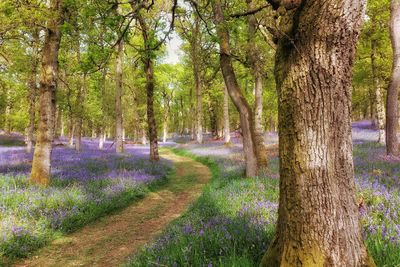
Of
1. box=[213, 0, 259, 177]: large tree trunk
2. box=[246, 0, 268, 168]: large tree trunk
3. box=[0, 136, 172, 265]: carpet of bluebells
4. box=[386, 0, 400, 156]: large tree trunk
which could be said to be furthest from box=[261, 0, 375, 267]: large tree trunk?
box=[386, 0, 400, 156]: large tree trunk

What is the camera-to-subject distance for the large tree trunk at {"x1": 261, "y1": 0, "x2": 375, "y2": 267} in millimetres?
2777

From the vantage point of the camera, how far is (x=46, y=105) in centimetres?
934

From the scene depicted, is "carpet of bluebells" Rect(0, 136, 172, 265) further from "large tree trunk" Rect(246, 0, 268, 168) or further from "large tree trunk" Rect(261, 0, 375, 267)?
"large tree trunk" Rect(261, 0, 375, 267)

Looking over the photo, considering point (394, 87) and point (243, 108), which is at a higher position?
point (394, 87)

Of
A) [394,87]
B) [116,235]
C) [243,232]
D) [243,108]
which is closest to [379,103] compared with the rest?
[394,87]

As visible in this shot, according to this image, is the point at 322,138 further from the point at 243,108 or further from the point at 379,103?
the point at 379,103

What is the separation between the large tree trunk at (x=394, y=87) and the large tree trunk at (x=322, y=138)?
Answer: 441 inches

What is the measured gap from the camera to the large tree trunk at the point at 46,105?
9.27 m

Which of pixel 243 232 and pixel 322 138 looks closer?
pixel 322 138

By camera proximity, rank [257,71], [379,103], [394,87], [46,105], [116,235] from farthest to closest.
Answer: [379,103] < [257,71] < [394,87] < [46,105] < [116,235]

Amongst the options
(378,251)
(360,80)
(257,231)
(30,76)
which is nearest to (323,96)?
(378,251)

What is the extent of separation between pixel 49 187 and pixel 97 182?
200 centimetres

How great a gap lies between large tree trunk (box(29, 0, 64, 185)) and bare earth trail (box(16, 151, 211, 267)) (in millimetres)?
2729

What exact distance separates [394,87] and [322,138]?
1164 cm
